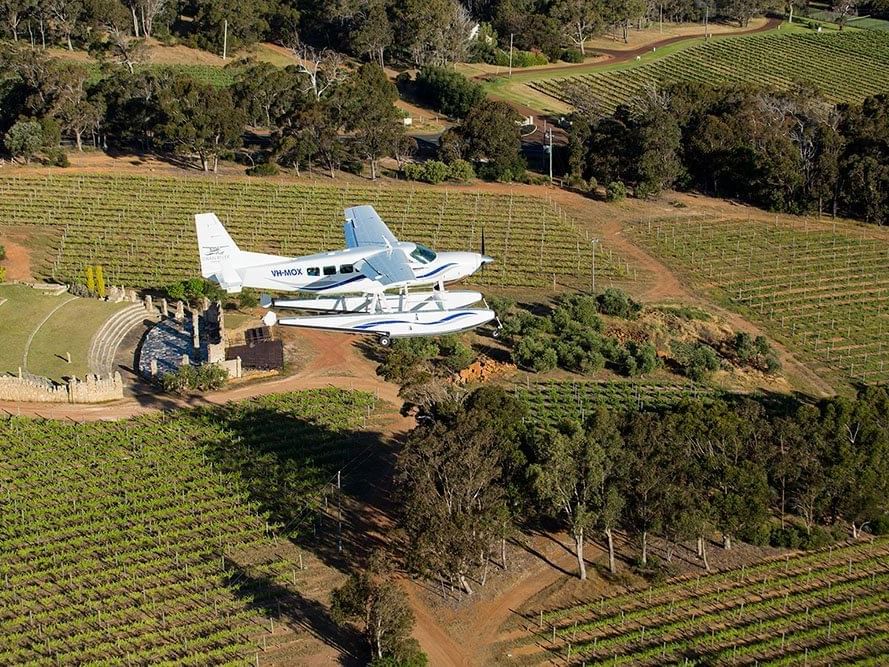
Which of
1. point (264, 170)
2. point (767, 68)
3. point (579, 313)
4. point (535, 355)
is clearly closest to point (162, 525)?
point (535, 355)

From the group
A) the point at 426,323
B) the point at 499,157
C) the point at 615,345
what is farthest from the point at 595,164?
the point at 426,323

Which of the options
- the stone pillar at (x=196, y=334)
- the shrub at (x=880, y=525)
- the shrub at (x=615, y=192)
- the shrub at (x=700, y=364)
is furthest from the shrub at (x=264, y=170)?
the shrub at (x=880, y=525)

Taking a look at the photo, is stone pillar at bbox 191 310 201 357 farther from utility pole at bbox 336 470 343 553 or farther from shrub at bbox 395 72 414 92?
shrub at bbox 395 72 414 92

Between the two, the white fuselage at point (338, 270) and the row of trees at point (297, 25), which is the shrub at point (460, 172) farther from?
the row of trees at point (297, 25)

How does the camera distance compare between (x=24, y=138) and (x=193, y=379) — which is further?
(x=24, y=138)

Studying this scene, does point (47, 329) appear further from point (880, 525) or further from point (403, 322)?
point (880, 525)

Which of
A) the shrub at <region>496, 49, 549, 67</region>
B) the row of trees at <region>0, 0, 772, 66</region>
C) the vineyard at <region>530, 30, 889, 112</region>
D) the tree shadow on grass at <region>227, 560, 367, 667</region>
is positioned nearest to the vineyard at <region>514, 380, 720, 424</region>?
the tree shadow on grass at <region>227, 560, 367, 667</region>
